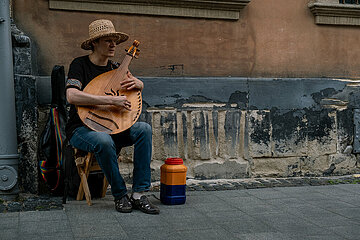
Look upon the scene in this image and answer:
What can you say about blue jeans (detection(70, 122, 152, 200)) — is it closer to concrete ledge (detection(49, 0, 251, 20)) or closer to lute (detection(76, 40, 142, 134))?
lute (detection(76, 40, 142, 134))

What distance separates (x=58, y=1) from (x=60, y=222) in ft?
7.75

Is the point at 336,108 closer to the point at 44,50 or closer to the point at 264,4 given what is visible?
the point at 264,4

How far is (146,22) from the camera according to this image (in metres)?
4.91

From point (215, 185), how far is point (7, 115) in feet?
7.26

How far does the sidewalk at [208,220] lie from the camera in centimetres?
305

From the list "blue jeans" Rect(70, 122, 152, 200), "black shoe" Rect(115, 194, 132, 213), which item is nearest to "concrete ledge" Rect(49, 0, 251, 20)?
"blue jeans" Rect(70, 122, 152, 200)

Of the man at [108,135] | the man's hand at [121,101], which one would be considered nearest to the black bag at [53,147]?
the man at [108,135]

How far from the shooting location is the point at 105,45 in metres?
3.90

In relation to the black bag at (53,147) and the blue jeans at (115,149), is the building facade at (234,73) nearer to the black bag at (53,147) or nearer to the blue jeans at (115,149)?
the black bag at (53,147)

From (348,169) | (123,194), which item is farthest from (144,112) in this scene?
(348,169)

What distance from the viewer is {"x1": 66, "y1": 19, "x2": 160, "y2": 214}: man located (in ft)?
11.9

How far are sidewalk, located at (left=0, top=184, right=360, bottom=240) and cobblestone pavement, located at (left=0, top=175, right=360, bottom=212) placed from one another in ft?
0.57


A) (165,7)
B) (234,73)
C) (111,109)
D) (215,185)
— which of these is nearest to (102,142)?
(111,109)

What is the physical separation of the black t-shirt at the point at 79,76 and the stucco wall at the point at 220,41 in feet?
2.71
